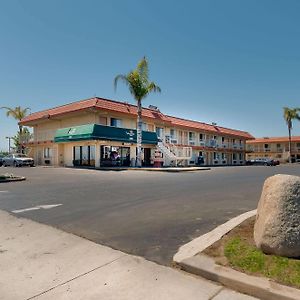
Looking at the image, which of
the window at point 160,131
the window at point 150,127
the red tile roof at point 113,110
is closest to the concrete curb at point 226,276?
the red tile roof at point 113,110

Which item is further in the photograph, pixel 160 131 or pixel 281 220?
pixel 160 131

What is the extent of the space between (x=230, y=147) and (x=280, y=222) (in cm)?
5732

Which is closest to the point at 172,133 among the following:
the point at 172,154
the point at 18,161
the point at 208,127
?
the point at 172,154

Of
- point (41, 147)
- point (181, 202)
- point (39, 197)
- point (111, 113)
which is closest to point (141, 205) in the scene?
point (181, 202)

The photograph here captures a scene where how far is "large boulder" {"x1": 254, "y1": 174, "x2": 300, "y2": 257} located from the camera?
13.8 feet

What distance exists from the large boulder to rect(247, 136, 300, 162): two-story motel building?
78.2m

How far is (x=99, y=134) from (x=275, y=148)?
6885 cm

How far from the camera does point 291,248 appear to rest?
419 centimetres

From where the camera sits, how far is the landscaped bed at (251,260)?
12.5 ft

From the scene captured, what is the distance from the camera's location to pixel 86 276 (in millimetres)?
4340

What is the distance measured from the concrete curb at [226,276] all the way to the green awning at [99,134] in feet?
83.3

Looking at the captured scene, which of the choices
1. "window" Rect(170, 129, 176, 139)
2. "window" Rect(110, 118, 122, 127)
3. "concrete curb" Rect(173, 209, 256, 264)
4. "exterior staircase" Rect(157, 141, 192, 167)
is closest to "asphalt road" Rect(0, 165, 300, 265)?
"concrete curb" Rect(173, 209, 256, 264)

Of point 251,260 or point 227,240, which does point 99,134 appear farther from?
point 251,260

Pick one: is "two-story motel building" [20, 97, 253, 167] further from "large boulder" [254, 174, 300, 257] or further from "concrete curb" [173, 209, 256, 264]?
"large boulder" [254, 174, 300, 257]
